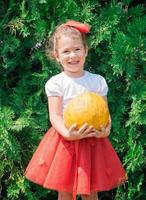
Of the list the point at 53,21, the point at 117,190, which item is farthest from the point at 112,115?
the point at 53,21

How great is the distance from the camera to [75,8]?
4402 mm

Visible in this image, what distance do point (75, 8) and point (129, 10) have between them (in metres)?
0.47

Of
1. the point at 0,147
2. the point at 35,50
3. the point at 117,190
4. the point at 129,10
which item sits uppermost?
the point at 129,10

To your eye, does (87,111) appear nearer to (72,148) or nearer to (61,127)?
(61,127)

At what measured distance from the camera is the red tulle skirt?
365 cm

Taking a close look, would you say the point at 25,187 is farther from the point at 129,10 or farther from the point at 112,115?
the point at 129,10

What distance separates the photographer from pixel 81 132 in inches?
138

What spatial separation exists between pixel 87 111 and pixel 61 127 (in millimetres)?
241

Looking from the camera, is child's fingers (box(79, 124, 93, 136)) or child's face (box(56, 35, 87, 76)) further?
child's face (box(56, 35, 87, 76))

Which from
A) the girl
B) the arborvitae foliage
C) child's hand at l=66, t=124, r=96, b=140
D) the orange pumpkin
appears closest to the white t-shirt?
the girl

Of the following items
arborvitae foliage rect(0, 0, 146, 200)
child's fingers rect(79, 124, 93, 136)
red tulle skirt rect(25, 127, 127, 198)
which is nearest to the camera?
child's fingers rect(79, 124, 93, 136)

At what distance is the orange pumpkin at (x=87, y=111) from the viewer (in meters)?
3.50

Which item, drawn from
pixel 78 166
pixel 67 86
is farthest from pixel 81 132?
pixel 67 86

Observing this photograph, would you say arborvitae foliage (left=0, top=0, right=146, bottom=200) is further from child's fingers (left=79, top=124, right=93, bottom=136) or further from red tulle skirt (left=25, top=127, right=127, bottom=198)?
child's fingers (left=79, top=124, right=93, bottom=136)
